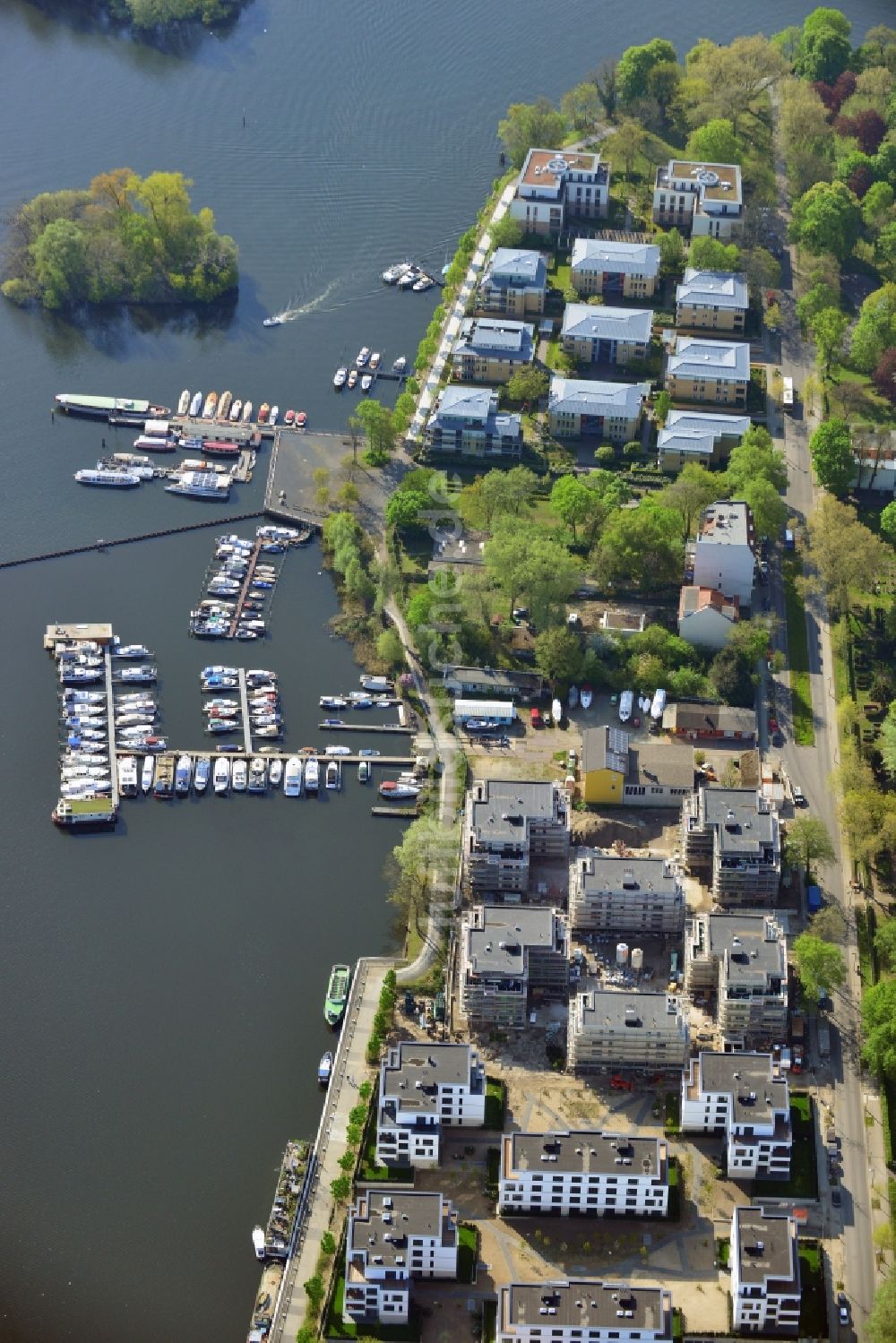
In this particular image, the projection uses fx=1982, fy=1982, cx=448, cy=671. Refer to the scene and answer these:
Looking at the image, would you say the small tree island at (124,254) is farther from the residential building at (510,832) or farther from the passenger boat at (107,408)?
the residential building at (510,832)

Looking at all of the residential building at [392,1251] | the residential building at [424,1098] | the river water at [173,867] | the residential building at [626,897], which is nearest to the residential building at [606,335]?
the river water at [173,867]

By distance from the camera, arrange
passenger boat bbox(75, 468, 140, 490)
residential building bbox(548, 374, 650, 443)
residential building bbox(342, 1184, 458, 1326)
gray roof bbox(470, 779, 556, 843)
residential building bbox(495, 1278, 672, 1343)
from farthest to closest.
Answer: residential building bbox(548, 374, 650, 443) → passenger boat bbox(75, 468, 140, 490) → gray roof bbox(470, 779, 556, 843) → residential building bbox(342, 1184, 458, 1326) → residential building bbox(495, 1278, 672, 1343)

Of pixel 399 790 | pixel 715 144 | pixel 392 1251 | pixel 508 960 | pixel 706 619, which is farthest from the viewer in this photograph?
pixel 715 144

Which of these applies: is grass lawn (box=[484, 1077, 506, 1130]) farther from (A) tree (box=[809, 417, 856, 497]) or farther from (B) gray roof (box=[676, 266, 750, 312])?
→ (B) gray roof (box=[676, 266, 750, 312])

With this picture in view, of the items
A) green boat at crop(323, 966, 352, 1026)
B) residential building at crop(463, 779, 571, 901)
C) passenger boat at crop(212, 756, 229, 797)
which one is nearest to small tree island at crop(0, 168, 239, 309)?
passenger boat at crop(212, 756, 229, 797)

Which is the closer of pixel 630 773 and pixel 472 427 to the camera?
pixel 630 773

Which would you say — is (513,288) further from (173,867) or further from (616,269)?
(173,867)

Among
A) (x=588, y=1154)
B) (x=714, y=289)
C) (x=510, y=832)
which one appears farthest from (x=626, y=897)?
(x=714, y=289)
